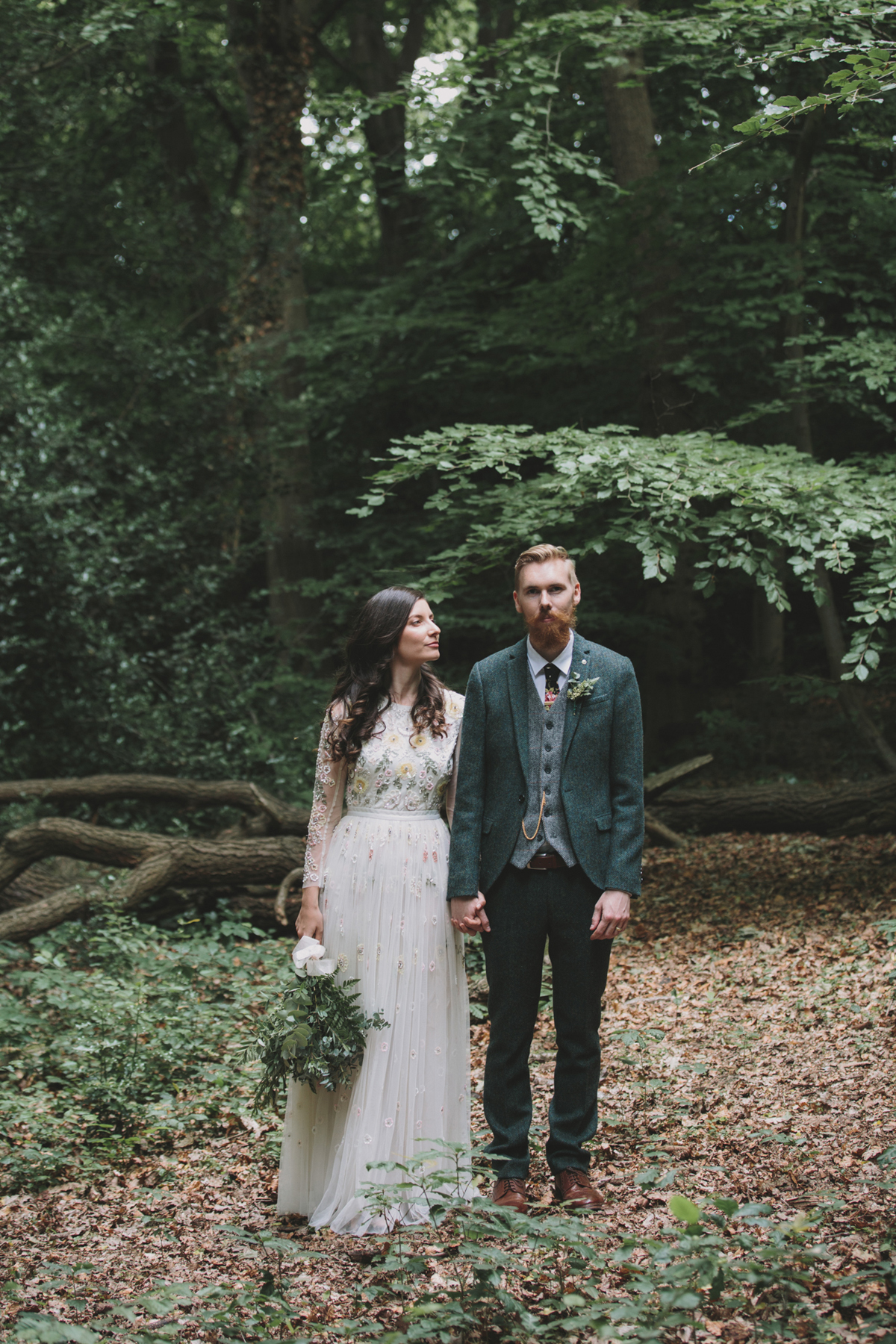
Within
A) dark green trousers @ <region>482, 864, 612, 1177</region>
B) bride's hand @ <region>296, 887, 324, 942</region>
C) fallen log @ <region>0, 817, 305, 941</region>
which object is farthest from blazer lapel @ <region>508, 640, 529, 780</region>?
fallen log @ <region>0, 817, 305, 941</region>

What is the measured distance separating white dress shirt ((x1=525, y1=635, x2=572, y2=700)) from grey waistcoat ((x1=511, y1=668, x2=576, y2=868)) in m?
0.02

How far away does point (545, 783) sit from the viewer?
3234 mm

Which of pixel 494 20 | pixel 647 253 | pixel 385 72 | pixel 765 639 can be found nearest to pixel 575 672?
pixel 647 253

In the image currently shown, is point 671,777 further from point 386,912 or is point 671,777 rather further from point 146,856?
point 386,912

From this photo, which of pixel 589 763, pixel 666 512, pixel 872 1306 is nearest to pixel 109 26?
pixel 666 512

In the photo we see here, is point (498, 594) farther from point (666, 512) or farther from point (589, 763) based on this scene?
point (589, 763)

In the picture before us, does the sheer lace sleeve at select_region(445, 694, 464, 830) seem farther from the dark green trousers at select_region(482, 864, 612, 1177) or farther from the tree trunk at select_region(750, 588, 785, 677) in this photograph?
the tree trunk at select_region(750, 588, 785, 677)

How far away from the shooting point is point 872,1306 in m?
2.35

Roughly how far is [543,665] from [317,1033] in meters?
1.30

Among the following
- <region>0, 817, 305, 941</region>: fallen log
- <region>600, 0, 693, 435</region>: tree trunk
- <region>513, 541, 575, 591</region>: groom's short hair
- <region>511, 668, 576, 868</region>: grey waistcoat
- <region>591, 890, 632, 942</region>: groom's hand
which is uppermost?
<region>600, 0, 693, 435</region>: tree trunk

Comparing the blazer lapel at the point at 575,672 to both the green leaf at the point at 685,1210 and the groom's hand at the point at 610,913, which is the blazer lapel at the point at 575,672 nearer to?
the groom's hand at the point at 610,913

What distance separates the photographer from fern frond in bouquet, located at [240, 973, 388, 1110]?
3209 mm

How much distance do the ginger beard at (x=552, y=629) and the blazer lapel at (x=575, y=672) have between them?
5 cm

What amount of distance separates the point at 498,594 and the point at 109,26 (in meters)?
5.42
